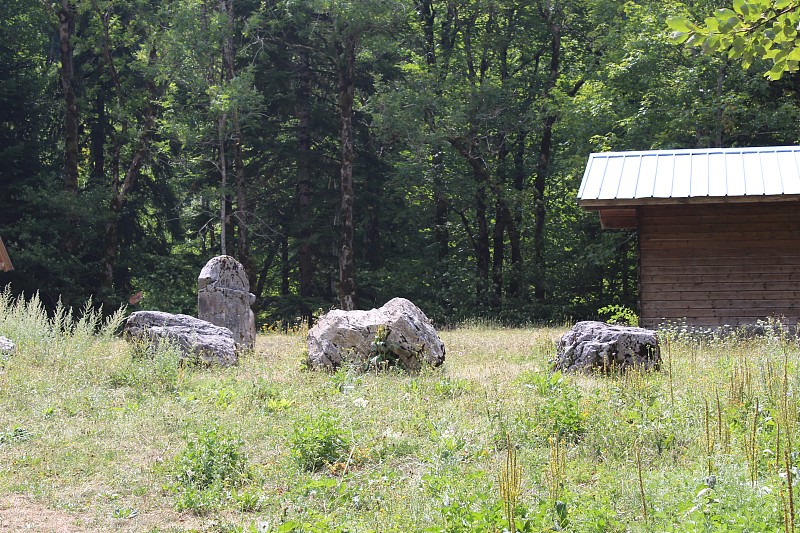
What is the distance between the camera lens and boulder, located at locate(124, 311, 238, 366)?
12852 millimetres

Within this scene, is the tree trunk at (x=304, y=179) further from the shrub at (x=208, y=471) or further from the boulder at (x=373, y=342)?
the shrub at (x=208, y=471)

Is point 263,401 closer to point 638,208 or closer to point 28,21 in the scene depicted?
point 638,208

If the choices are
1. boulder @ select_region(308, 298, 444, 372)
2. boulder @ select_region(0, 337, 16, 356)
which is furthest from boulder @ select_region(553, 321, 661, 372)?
boulder @ select_region(0, 337, 16, 356)

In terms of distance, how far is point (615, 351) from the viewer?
11.5 metres

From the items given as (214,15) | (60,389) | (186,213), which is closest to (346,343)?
(60,389)

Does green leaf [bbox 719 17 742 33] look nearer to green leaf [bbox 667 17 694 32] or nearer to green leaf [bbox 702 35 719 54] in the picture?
green leaf [bbox 702 35 719 54]

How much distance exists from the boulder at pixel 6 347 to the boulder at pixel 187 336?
1.68 meters

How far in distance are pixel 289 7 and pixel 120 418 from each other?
21284 mm

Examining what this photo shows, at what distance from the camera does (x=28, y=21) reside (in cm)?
3008

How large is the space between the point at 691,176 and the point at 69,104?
795 inches

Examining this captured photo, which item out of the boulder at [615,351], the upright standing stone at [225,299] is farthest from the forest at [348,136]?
the boulder at [615,351]

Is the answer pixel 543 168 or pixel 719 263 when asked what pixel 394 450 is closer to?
pixel 719 263

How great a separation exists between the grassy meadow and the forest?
1604 cm

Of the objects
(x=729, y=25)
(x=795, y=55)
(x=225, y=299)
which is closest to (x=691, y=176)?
(x=225, y=299)
